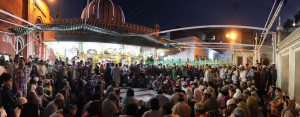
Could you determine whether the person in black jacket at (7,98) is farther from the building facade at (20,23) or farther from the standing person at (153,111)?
the building facade at (20,23)

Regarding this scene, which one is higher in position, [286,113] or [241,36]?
[241,36]

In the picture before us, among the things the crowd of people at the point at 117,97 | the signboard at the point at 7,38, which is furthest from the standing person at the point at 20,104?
the signboard at the point at 7,38

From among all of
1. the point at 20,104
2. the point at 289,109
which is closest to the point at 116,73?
the point at 20,104

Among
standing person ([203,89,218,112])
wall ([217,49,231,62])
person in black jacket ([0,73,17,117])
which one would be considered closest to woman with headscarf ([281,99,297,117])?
standing person ([203,89,218,112])

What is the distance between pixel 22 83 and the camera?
5.92m

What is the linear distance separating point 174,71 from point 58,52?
37.0ft

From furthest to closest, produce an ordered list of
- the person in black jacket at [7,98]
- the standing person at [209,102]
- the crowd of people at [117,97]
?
the standing person at [209,102]
the person in black jacket at [7,98]
the crowd of people at [117,97]

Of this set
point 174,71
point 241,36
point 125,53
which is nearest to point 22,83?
point 174,71

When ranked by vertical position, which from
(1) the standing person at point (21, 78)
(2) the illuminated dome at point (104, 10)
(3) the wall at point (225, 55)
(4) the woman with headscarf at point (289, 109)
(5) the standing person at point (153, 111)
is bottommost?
(4) the woman with headscarf at point (289, 109)

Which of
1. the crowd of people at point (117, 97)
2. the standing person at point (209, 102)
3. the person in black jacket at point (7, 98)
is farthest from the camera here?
the standing person at point (209, 102)

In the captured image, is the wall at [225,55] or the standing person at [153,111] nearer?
the standing person at [153,111]

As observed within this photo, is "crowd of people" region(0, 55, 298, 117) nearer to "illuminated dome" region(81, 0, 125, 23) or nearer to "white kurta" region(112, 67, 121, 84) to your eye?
"white kurta" region(112, 67, 121, 84)

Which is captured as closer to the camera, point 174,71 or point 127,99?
point 127,99

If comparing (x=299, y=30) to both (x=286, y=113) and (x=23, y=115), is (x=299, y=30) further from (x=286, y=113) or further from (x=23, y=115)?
(x=23, y=115)
